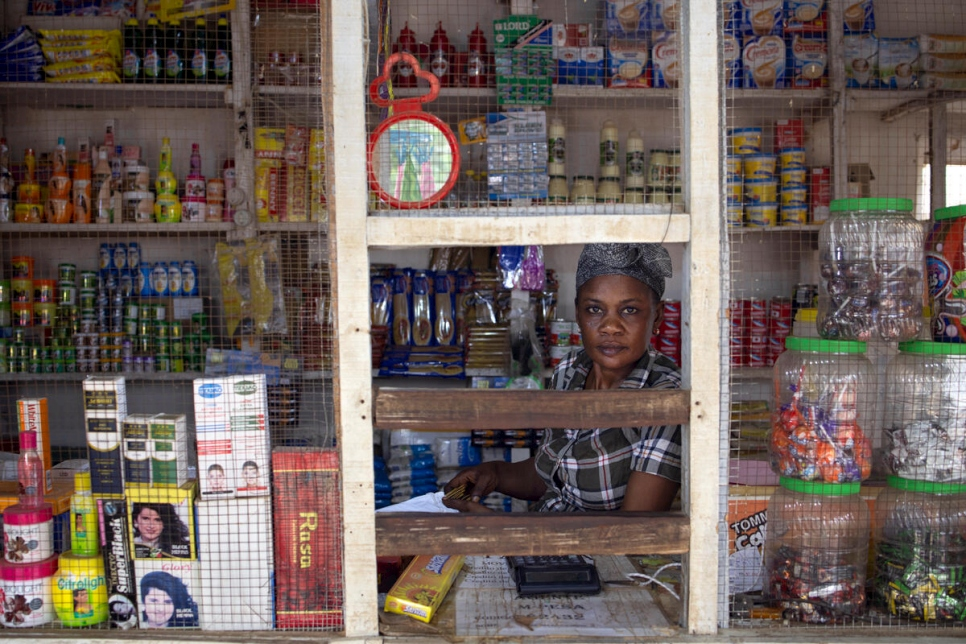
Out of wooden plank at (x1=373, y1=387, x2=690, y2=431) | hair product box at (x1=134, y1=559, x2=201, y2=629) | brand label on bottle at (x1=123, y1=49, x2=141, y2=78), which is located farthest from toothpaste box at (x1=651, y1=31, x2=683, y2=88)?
hair product box at (x1=134, y1=559, x2=201, y2=629)

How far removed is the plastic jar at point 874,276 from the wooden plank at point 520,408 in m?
0.53

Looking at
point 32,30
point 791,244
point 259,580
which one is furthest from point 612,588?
point 32,30

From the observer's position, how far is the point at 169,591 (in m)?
1.29

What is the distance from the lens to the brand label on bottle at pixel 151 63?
313 cm

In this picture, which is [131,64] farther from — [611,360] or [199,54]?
[611,360]

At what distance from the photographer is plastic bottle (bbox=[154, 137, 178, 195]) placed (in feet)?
10.5

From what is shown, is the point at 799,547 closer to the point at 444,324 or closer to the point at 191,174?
the point at 444,324

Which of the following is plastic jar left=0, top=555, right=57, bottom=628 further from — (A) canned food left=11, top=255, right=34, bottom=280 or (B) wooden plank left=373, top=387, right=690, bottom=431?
(A) canned food left=11, top=255, right=34, bottom=280

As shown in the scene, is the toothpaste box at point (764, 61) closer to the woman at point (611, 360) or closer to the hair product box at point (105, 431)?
the woman at point (611, 360)

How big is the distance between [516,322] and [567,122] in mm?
973

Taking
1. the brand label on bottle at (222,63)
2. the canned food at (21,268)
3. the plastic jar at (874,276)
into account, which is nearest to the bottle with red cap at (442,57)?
the brand label on bottle at (222,63)

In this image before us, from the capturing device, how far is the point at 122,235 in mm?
3453

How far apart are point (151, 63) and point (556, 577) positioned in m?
2.74

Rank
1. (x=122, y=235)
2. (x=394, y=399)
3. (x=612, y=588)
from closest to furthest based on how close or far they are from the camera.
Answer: (x=394, y=399) < (x=612, y=588) < (x=122, y=235)
